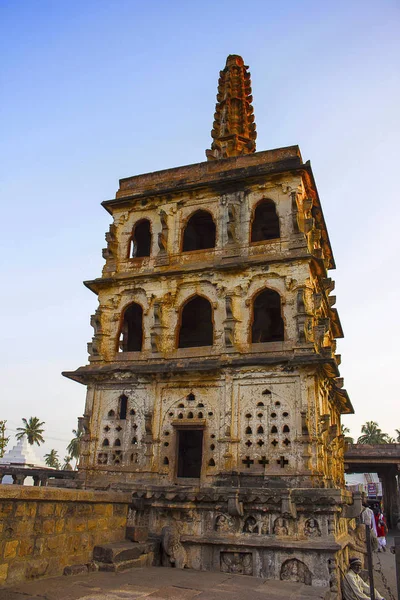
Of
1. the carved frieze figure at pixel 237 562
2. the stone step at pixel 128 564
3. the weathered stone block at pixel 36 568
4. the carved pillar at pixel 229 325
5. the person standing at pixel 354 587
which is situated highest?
the carved pillar at pixel 229 325

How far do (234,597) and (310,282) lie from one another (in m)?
9.19

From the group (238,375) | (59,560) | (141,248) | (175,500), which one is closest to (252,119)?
(141,248)

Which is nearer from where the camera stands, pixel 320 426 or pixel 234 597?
pixel 234 597

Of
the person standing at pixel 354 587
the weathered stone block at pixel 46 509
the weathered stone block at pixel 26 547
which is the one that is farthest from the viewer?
the person standing at pixel 354 587

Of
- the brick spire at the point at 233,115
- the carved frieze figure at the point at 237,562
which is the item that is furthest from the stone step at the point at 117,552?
the brick spire at the point at 233,115

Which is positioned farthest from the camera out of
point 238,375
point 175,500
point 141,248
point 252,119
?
point 252,119

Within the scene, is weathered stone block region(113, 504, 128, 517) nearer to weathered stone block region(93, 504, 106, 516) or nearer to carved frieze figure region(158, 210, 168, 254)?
weathered stone block region(93, 504, 106, 516)

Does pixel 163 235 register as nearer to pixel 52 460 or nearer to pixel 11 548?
pixel 11 548

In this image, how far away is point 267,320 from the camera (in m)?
17.8

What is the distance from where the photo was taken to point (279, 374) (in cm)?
1352

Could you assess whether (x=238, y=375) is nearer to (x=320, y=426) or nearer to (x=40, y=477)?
(x=320, y=426)

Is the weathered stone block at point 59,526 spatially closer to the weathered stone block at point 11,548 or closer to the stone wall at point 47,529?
the stone wall at point 47,529

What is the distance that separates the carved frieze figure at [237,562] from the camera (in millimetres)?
11469

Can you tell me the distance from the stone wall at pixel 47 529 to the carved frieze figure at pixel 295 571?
4.39 metres
